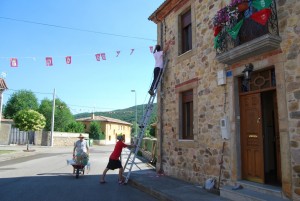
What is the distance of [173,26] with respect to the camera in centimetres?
1119

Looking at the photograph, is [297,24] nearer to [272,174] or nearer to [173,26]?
[272,174]

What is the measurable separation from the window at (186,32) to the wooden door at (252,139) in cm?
375

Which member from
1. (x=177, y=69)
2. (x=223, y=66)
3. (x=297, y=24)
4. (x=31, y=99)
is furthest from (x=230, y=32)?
(x=31, y=99)

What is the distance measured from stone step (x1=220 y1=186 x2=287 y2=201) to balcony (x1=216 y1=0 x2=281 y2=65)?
10.8 feet

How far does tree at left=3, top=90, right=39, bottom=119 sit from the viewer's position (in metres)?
52.8

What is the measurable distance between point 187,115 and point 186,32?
327cm

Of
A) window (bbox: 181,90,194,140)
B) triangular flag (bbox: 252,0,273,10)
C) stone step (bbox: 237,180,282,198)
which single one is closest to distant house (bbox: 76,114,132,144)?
window (bbox: 181,90,194,140)

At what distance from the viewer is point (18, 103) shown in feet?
173

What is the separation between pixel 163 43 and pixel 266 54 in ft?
19.7

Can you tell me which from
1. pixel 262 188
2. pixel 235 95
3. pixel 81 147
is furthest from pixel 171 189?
pixel 81 147

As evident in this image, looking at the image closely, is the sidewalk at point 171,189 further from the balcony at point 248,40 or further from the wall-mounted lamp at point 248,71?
the balcony at point 248,40

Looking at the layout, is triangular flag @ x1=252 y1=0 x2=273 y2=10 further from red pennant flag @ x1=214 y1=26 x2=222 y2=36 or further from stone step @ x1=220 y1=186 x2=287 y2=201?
stone step @ x1=220 y1=186 x2=287 y2=201

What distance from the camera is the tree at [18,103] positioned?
5281cm

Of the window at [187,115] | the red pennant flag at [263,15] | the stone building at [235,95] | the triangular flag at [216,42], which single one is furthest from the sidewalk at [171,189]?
the red pennant flag at [263,15]
